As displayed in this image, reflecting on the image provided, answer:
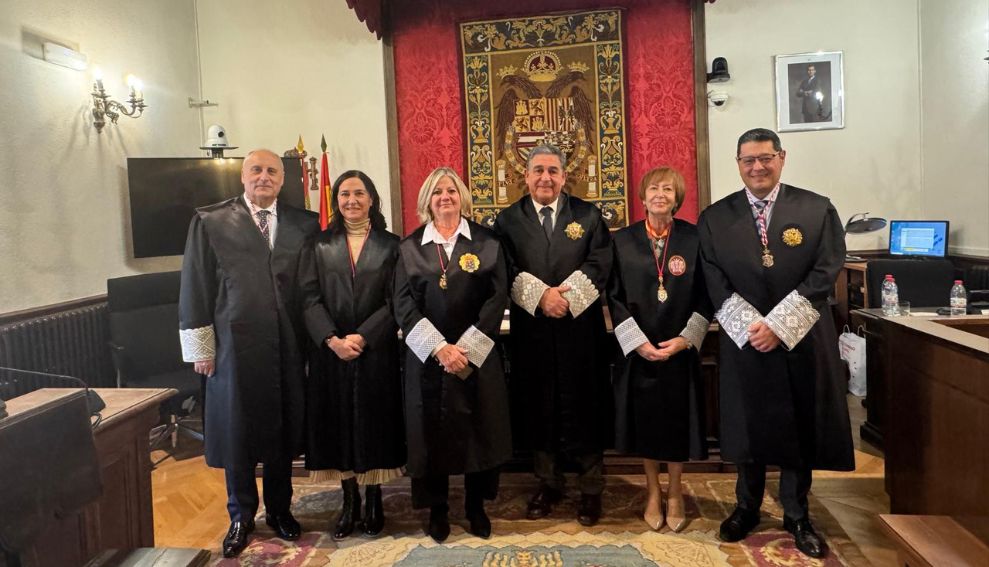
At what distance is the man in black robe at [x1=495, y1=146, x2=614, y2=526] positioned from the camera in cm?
266

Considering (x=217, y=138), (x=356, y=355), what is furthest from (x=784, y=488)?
(x=217, y=138)

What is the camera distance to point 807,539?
2449 millimetres

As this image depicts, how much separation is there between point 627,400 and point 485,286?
2.57 feet

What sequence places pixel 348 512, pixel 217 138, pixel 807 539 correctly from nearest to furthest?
pixel 807 539
pixel 348 512
pixel 217 138

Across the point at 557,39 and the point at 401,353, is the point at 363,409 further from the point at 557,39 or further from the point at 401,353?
the point at 557,39

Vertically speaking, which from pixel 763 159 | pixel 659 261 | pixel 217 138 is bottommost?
pixel 659 261

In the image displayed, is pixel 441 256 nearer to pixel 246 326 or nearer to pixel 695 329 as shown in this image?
pixel 246 326

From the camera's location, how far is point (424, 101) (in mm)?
5133

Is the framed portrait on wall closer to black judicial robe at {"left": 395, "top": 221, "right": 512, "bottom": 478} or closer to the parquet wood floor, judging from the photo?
the parquet wood floor

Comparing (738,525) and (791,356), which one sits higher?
(791,356)

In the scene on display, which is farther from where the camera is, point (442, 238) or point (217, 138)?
point (217, 138)

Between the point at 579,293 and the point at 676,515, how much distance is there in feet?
3.50

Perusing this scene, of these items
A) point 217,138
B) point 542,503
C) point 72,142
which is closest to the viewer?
point 542,503

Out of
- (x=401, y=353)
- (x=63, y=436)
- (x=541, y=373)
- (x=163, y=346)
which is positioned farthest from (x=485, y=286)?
(x=163, y=346)
